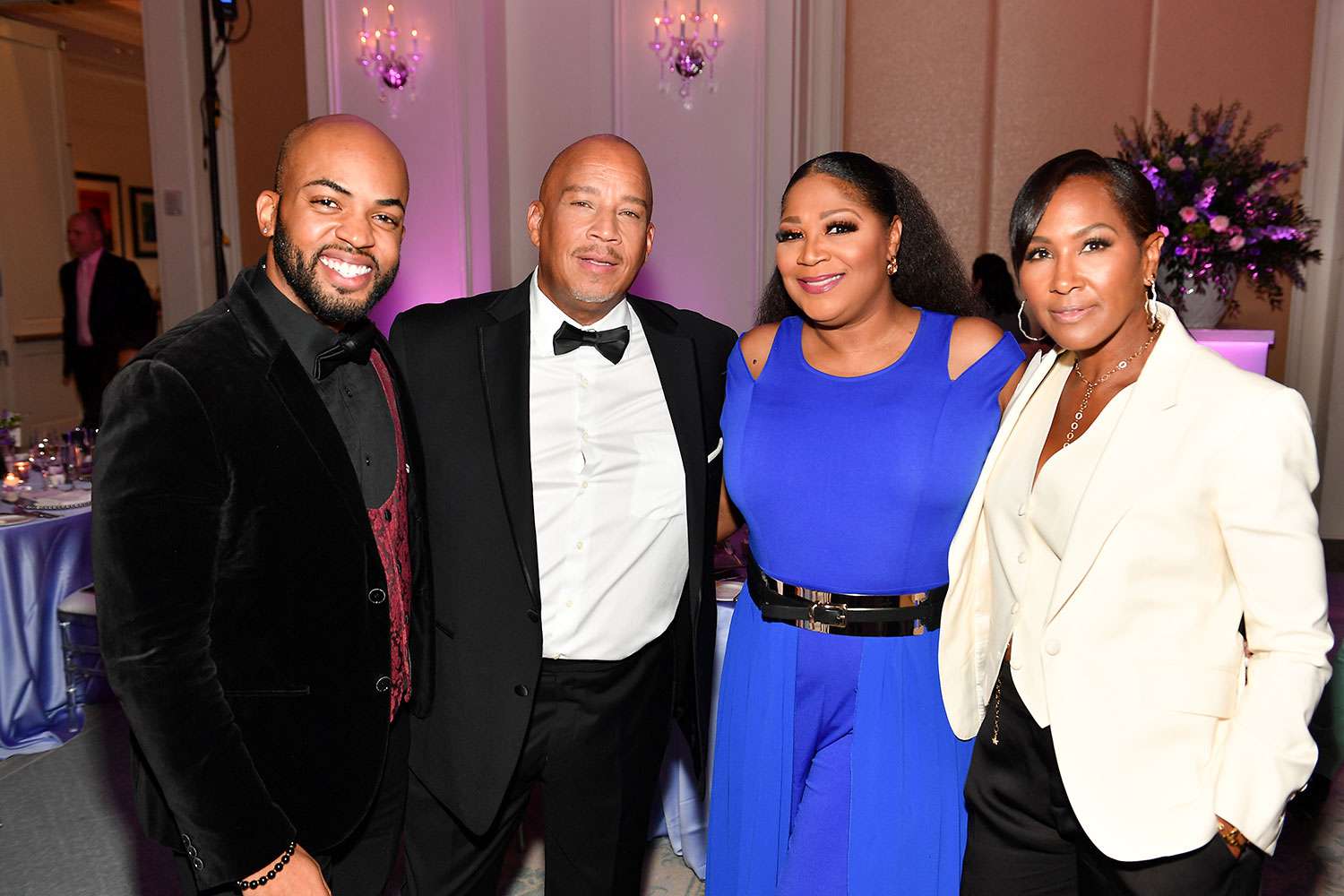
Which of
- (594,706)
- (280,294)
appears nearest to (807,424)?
(594,706)

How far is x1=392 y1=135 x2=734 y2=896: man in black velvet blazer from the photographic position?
73.9 inches

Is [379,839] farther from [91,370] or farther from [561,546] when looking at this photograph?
[91,370]

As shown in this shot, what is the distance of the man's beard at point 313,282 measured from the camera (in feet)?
5.24

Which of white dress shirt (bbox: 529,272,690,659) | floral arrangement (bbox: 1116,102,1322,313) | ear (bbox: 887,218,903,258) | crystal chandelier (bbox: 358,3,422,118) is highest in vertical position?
crystal chandelier (bbox: 358,3,422,118)

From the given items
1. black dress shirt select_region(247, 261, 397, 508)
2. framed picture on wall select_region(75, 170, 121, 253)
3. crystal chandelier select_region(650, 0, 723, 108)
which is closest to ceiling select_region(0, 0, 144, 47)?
framed picture on wall select_region(75, 170, 121, 253)

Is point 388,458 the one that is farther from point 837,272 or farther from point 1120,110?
point 1120,110

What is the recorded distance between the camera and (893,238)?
6.60ft

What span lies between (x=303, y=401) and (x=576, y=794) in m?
0.96

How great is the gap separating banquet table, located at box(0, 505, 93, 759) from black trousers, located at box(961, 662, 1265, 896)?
11.5 feet

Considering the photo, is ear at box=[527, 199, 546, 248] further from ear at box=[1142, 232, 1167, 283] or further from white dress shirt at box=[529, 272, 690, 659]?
ear at box=[1142, 232, 1167, 283]

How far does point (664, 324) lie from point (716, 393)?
19cm

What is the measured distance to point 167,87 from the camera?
6527mm

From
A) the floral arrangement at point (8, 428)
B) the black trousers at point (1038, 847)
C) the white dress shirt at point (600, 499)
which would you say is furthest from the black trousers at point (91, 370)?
the black trousers at point (1038, 847)

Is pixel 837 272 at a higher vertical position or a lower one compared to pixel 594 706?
higher
